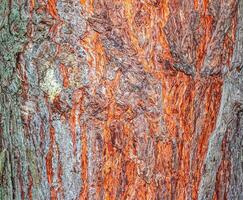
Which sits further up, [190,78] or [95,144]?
[190,78]

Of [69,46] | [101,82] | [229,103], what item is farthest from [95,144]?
[229,103]

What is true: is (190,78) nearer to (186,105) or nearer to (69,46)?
(186,105)

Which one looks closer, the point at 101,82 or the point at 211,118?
the point at 101,82

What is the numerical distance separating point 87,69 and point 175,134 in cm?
31

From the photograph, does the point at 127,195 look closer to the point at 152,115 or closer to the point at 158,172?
the point at 158,172

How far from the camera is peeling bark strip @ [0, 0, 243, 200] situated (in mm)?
1138

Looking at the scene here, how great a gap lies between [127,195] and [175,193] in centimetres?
14

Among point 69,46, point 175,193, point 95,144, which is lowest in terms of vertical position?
point 175,193

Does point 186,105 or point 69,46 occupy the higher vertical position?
point 69,46

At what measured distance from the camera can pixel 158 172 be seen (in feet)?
3.97

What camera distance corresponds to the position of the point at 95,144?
118cm

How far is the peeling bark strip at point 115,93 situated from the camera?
3.73ft

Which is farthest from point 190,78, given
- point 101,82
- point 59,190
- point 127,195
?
point 59,190

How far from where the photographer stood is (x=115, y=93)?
1153 mm
